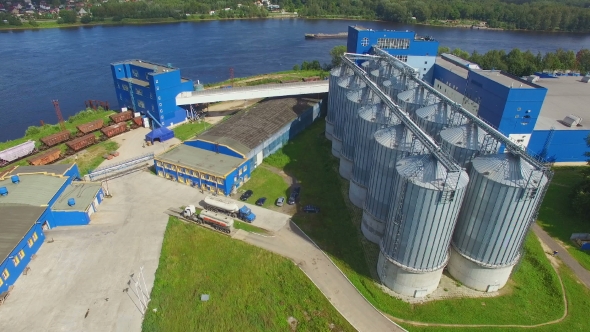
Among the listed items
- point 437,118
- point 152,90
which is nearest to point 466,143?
point 437,118

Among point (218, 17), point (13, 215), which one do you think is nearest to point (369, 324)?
point (13, 215)

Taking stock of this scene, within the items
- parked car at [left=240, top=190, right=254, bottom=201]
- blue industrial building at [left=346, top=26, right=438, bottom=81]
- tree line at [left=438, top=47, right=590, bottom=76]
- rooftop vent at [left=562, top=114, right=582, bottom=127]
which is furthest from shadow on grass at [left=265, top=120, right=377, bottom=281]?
tree line at [left=438, top=47, right=590, bottom=76]

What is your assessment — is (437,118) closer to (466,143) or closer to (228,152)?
(466,143)

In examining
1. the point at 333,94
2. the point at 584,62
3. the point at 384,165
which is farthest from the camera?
the point at 584,62

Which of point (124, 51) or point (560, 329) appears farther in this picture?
point (124, 51)

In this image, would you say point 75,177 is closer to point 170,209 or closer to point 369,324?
point 170,209

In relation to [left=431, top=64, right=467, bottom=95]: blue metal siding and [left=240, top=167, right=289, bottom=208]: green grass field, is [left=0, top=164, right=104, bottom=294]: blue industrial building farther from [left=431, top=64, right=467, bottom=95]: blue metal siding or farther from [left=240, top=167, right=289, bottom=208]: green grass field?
[left=431, top=64, right=467, bottom=95]: blue metal siding
